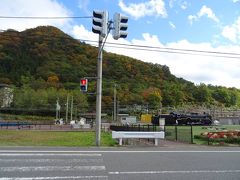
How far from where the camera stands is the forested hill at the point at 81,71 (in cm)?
12186

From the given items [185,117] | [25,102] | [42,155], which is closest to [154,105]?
[25,102]

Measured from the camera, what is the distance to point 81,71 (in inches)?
5069

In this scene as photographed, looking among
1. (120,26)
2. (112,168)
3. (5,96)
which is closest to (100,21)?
(120,26)

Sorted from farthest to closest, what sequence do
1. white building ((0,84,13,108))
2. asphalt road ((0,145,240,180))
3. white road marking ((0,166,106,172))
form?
white building ((0,84,13,108)) < white road marking ((0,166,106,172)) < asphalt road ((0,145,240,180))

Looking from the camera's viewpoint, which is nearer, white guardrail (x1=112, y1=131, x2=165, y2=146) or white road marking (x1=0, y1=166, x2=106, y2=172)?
white road marking (x1=0, y1=166, x2=106, y2=172)

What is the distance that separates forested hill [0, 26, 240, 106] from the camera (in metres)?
122

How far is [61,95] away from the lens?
116m

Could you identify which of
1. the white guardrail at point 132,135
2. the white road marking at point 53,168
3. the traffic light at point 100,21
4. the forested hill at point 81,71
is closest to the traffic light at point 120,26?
the traffic light at point 100,21

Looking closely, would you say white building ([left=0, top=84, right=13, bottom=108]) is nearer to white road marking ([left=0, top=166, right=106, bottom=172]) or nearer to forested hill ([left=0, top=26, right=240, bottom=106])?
forested hill ([left=0, top=26, right=240, bottom=106])

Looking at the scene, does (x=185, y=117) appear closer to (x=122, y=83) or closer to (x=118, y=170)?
(x=118, y=170)

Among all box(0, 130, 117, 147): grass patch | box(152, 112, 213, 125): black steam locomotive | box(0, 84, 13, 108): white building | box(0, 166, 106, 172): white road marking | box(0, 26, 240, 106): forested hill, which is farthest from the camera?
box(0, 26, 240, 106): forested hill

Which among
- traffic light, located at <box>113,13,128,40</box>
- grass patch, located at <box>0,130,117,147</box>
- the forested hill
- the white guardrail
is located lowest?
Result: grass patch, located at <box>0,130,117,147</box>

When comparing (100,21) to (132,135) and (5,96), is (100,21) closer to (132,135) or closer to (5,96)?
(132,135)

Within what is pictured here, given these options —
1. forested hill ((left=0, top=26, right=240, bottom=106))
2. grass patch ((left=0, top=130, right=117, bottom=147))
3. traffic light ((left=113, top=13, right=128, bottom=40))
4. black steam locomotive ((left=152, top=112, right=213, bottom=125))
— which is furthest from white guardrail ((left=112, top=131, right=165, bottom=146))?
forested hill ((left=0, top=26, right=240, bottom=106))
